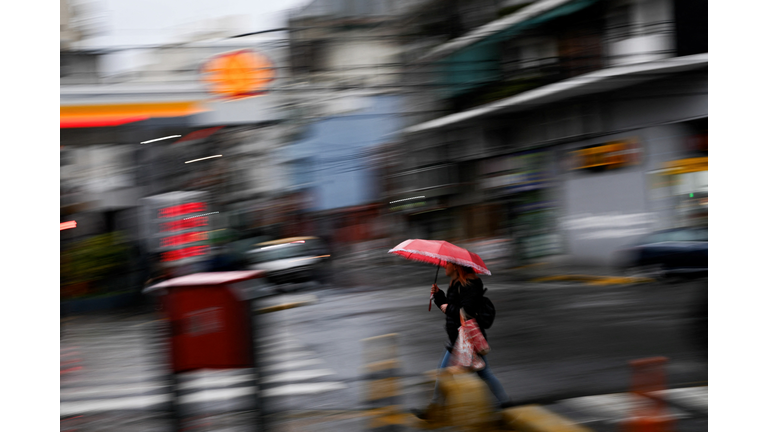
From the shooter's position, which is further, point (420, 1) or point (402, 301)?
point (420, 1)

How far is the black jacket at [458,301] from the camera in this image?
15.9 feet

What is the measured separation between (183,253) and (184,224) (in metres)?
0.61

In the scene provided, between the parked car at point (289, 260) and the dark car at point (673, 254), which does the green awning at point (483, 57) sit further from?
the dark car at point (673, 254)

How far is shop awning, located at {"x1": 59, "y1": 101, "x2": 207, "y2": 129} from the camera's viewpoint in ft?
30.9

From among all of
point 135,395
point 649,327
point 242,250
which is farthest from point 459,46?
point 135,395

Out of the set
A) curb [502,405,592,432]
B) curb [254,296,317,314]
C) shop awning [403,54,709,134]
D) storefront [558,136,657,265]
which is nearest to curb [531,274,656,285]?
storefront [558,136,657,265]

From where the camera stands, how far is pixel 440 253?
15.7 ft

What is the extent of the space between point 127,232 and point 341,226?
28.3 ft

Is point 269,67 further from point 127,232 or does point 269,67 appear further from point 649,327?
point 649,327

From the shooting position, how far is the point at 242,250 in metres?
15.3

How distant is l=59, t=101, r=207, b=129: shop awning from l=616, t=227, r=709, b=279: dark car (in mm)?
9298

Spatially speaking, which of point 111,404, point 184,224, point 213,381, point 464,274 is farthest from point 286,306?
point 464,274

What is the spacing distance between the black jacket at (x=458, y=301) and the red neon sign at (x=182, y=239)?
9496mm

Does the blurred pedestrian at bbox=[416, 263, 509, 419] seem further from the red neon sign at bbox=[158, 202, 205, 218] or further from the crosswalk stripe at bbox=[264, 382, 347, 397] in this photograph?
the red neon sign at bbox=[158, 202, 205, 218]
